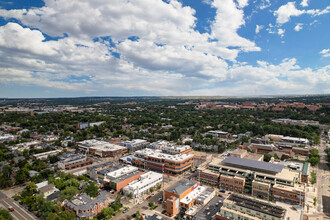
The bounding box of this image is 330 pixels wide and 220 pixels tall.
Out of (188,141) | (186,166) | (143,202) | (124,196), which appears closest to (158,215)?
(143,202)

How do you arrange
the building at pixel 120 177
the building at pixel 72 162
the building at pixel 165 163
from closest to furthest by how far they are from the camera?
the building at pixel 120 177, the building at pixel 165 163, the building at pixel 72 162

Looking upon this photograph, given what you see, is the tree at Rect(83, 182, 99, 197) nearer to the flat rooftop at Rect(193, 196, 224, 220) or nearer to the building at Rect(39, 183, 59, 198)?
the building at Rect(39, 183, 59, 198)

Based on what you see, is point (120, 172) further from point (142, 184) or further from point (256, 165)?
point (256, 165)

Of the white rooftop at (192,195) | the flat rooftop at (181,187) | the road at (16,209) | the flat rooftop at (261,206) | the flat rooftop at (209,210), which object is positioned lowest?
the road at (16,209)

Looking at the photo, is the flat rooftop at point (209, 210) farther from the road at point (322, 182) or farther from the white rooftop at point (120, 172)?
the white rooftop at point (120, 172)

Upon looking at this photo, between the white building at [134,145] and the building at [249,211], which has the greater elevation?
the building at [249,211]

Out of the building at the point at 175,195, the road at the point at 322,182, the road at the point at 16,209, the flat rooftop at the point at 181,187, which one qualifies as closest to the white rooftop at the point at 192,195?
the building at the point at 175,195
